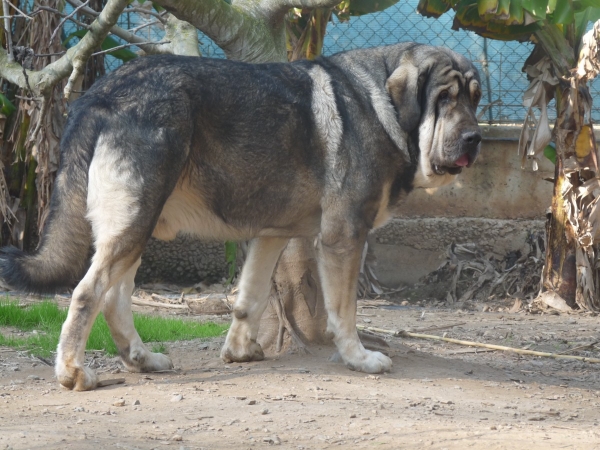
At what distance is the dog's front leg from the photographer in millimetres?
4602

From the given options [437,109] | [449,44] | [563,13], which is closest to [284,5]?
[437,109]

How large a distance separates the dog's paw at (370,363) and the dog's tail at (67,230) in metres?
1.60

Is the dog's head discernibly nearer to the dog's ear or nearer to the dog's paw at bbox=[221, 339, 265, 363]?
the dog's ear

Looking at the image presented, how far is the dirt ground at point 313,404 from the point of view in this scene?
336cm

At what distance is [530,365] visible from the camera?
527 cm

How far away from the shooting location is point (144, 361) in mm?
4547

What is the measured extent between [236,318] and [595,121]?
5.88m

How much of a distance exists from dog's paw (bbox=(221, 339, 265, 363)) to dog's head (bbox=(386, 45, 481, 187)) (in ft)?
4.66

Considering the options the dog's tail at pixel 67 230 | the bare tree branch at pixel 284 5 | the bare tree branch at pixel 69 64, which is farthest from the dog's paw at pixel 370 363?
the bare tree branch at pixel 69 64

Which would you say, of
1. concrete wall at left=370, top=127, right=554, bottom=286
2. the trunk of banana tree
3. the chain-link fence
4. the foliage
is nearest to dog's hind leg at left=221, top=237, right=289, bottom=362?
the foliage

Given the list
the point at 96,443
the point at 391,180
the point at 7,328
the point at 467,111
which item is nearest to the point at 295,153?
the point at 391,180

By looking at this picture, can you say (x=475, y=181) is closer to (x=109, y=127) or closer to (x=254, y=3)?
(x=254, y=3)

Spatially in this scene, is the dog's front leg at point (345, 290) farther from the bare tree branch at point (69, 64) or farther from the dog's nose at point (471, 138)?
the bare tree branch at point (69, 64)

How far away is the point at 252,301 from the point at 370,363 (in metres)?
0.81
